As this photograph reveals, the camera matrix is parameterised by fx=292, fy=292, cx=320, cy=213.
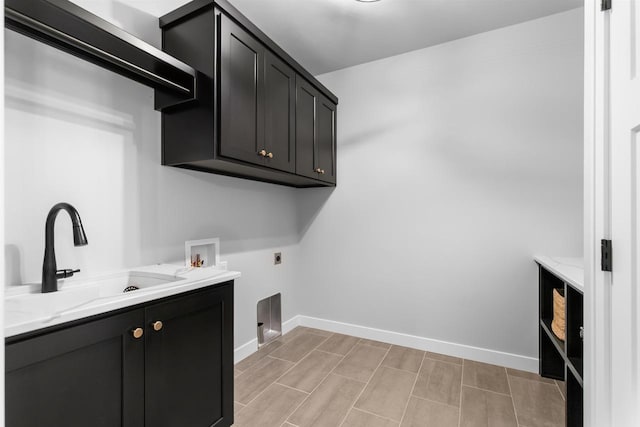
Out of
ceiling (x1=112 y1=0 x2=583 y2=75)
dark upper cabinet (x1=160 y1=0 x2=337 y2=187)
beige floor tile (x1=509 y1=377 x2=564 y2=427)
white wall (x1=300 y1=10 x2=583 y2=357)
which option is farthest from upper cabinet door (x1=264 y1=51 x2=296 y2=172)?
beige floor tile (x1=509 y1=377 x2=564 y2=427)

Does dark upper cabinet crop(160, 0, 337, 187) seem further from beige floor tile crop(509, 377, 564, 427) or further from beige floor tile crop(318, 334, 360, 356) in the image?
beige floor tile crop(509, 377, 564, 427)

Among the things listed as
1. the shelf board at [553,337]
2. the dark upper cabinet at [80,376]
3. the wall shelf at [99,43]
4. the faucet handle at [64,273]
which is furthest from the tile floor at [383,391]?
the wall shelf at [99,43]

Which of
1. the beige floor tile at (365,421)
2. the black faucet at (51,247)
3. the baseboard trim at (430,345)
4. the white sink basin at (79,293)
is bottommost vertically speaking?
the beige floor tile at (365,421)

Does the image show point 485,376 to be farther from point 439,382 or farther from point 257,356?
point 257,356

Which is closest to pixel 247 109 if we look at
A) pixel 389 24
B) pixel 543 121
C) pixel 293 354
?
pixel 389 24

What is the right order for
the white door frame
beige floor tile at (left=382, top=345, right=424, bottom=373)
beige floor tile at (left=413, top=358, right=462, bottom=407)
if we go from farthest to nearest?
1. beige floor tile at (left=382, top=345, right=424, bottom=373)
2. beige floor tile at (left=413, top=358, right=462, bottom=407)
3. the white door frame

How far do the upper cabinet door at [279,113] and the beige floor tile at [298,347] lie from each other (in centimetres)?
151

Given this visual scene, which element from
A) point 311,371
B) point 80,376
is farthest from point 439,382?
point 80,376

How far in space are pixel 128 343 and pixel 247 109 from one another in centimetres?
132

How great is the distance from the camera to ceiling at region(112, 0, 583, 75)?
203 centimetres

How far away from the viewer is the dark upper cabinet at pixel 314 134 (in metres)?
2.30

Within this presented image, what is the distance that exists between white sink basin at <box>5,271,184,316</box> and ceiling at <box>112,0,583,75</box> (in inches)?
60.4

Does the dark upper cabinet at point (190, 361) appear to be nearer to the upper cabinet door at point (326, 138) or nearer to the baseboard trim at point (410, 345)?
the baseboard trim at point (410, 345)

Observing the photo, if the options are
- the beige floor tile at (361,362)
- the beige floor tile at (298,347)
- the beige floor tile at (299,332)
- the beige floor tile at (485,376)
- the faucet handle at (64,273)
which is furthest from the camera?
the beige floor tile at (299,332)
